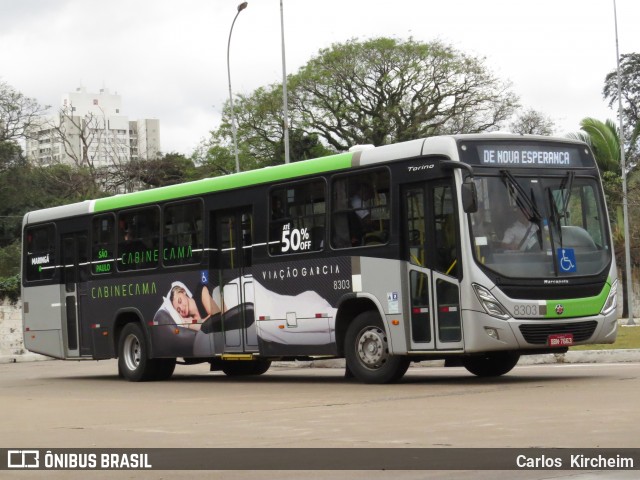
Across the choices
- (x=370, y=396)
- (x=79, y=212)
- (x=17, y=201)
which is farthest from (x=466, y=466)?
(x=17, y=201)

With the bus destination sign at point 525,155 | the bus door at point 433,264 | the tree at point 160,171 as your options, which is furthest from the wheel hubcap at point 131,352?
the tree at point 160,171

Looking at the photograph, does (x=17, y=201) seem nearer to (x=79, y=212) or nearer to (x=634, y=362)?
(x=79, y=212)

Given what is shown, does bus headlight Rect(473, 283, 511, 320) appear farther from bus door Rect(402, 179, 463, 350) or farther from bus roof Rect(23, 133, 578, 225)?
bus roof Rect(23, 133, 578, 225)

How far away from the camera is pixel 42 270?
77.3 feet

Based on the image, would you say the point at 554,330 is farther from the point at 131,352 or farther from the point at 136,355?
the point at 131,352

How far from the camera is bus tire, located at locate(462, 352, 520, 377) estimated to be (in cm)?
1764

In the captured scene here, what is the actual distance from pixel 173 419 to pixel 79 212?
34.5 ft

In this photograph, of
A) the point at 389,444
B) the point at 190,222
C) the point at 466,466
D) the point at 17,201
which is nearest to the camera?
the point at 466,466

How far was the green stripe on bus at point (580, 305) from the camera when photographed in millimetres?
15672

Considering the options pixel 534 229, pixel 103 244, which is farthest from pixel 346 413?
pixel 103 244

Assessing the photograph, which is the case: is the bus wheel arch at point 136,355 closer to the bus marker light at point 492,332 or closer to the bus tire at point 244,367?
the bus tire at point 244,367

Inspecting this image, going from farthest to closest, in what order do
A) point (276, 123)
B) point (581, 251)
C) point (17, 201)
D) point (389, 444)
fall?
point (276, 123), point (17, 201), point (581, 251), point (389, 444)

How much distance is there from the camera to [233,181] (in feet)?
63.5

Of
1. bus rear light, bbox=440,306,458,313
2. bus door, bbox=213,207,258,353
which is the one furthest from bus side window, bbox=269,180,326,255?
bus rear light, bbox=440,306,458,313
